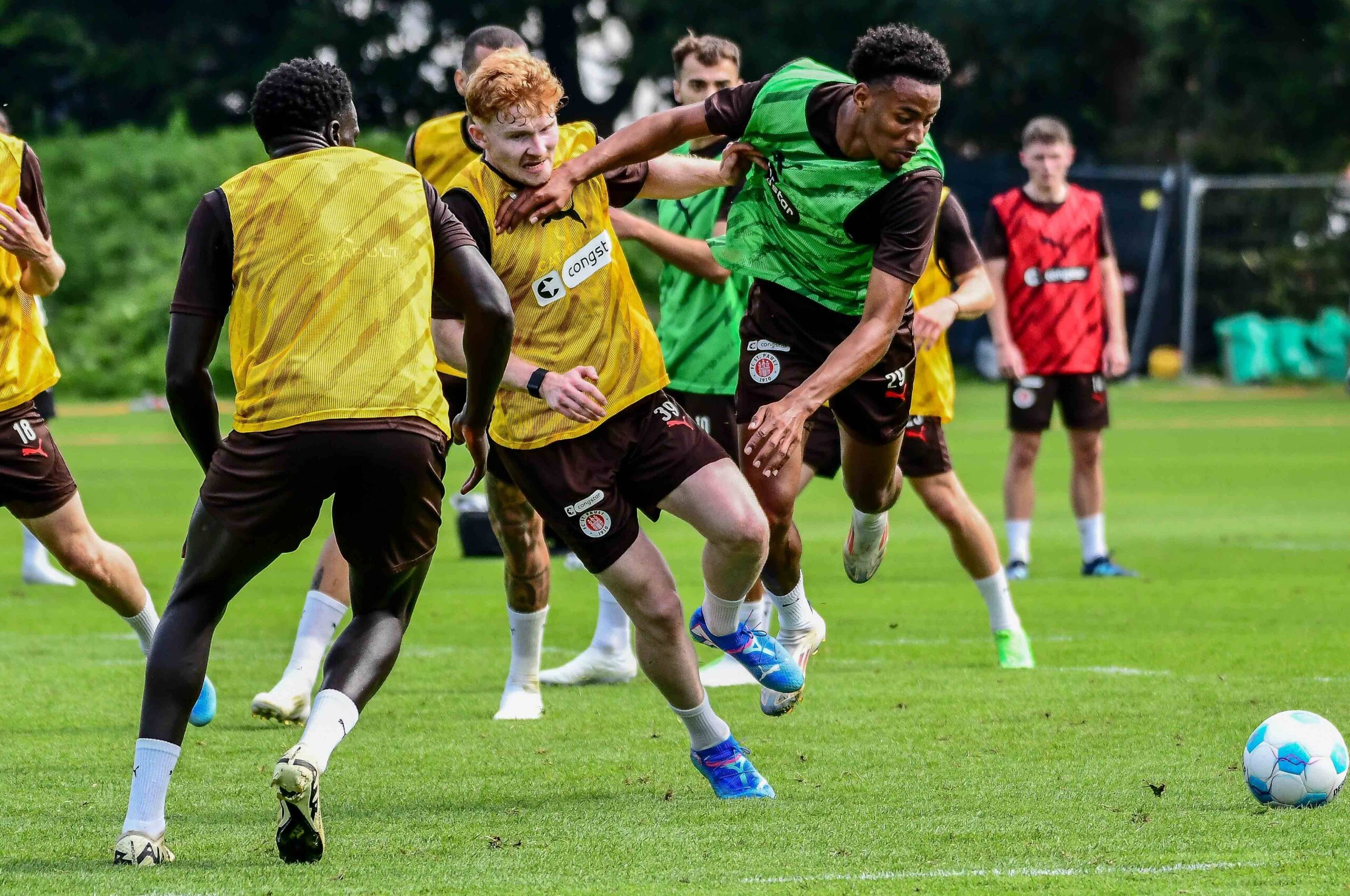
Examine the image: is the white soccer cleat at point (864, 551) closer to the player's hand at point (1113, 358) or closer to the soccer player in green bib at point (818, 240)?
the soccer player in green bib at point (818, 240)

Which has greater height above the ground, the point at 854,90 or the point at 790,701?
the point at 854,90

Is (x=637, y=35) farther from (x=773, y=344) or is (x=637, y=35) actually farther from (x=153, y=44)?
(x=773, y=344)

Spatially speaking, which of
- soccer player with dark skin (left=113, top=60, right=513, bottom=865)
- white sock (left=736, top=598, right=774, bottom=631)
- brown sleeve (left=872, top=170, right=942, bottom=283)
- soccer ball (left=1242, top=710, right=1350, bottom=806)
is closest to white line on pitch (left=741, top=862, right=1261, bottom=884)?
soccer ball (left=1242, top=710, right=1350, bottom=806)

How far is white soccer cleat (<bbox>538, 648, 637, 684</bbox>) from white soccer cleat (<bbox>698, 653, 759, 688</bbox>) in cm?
31

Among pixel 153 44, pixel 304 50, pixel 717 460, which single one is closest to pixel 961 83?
pixel 304 50

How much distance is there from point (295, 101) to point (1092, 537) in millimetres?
7539

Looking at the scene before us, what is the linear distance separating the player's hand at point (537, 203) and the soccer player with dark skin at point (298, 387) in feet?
2.54

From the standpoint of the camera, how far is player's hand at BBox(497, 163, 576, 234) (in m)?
5.65

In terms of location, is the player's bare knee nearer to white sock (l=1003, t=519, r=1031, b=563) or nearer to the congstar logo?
the congstar logo

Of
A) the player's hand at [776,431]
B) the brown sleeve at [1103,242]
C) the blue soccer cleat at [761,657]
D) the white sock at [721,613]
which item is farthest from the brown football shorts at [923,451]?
the brown sleeve at [1103,242]

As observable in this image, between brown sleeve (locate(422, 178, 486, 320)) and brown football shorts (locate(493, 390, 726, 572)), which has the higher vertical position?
brown sleeve (locate(422, 178, 486, 320))

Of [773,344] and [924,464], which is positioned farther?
[924,464]

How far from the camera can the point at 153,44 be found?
43938mm

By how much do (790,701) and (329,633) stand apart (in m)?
1.79
